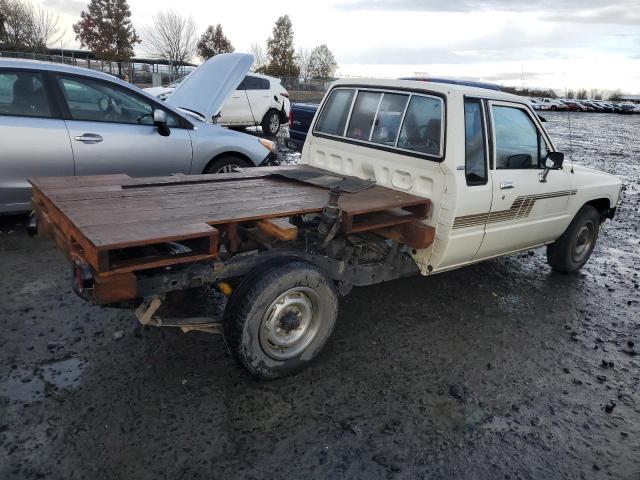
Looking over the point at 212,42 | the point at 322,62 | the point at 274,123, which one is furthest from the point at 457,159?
the point at 322,62

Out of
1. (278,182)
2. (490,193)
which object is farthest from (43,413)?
(490,193)

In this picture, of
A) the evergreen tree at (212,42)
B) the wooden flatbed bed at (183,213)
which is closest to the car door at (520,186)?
the wooden flatbed bed at (183,213)

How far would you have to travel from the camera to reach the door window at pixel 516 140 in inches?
172

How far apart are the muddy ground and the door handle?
1323mm

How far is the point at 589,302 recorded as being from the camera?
5.16 meters

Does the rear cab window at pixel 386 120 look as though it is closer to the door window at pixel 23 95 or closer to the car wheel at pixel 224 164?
the car wheel at pixel 224 164

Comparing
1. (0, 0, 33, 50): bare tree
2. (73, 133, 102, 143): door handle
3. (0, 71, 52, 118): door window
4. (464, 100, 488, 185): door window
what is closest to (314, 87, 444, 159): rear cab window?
(464, 100, 488, 185): door window

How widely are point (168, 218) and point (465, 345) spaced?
2.58m

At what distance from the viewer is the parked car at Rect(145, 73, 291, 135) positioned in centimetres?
1423

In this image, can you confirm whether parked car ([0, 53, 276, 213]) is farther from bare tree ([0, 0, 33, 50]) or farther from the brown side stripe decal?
bare tree ([0, 0, 33, 50])

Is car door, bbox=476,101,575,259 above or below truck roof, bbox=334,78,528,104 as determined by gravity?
below

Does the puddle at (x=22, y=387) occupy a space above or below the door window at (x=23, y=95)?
below

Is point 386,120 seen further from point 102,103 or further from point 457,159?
point 102,103

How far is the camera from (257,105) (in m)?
14.7
